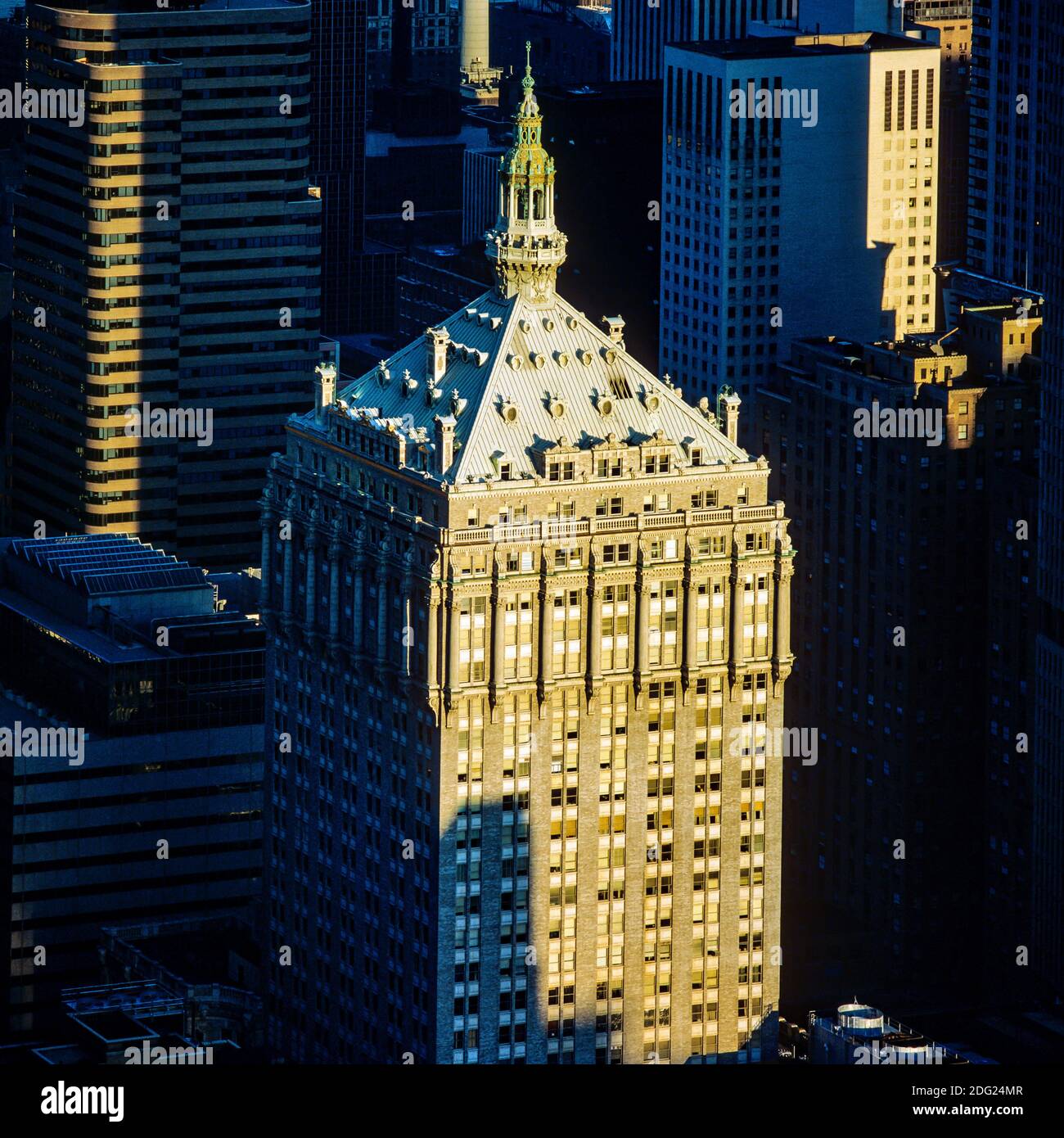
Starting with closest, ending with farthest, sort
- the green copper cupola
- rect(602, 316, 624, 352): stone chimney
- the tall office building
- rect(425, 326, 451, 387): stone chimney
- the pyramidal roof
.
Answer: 1. the tall office building
2. the pyramidal roof
3. rect(425, 326, 451, 387): stone chimney
4. rect(602, 316, 624, 352): stone chimney
5. the green copper cupola

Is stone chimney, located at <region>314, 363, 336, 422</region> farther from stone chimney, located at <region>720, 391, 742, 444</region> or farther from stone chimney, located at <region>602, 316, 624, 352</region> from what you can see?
stone chimney, located at <region>720, 391, 742, 444</region>

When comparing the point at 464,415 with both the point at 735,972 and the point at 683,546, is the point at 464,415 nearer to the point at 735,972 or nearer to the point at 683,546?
the point at 683,546

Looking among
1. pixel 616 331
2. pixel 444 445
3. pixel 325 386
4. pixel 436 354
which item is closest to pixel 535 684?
pixel 444 445

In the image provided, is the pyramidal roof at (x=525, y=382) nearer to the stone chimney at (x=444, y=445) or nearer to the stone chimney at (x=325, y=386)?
the stone chimney at (x=444, y=445)

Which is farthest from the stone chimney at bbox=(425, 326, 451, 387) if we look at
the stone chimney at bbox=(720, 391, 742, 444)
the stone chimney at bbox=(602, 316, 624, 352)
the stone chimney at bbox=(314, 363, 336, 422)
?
the stone chimney at bbox=(720, 391, 742, 444)

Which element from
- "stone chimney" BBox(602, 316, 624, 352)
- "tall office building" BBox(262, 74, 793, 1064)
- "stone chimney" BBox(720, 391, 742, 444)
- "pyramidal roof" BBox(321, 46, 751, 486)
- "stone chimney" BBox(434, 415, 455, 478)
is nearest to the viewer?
"stone chimney" BBox(434, 415, 455, 478)
